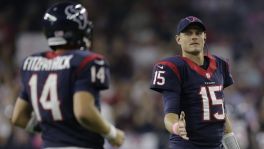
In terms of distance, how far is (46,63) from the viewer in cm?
498

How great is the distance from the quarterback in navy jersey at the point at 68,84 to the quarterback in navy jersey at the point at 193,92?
1.00 meters

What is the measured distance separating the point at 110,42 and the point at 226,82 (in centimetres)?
778

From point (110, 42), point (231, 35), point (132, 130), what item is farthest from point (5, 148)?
point (231, 35)

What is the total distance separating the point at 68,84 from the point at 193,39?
1536mm

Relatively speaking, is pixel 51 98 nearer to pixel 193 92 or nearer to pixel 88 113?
pixel 88 113

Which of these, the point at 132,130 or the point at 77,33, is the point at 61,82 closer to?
the point at 77,33

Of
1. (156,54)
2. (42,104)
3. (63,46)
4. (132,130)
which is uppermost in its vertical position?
A: (63,46)

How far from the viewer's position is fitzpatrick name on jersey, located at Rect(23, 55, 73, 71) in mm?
4867

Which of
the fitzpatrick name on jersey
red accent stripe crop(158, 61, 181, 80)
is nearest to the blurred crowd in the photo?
red accent stripe crop(158, 61, 181, 80)

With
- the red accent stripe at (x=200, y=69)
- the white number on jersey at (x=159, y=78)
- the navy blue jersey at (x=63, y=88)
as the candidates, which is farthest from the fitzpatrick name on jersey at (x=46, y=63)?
the red accent stripe at (x=200, y=69)

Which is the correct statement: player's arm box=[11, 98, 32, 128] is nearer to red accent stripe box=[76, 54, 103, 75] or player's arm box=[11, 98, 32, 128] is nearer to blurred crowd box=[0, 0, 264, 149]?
red accent stripe box=[76, 54, 103, 75]

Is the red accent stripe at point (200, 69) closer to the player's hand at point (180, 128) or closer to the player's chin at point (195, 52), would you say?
the player's chin at point (195, 52)

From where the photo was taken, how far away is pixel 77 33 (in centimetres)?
497

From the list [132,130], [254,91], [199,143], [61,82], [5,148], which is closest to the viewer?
[61,82]
